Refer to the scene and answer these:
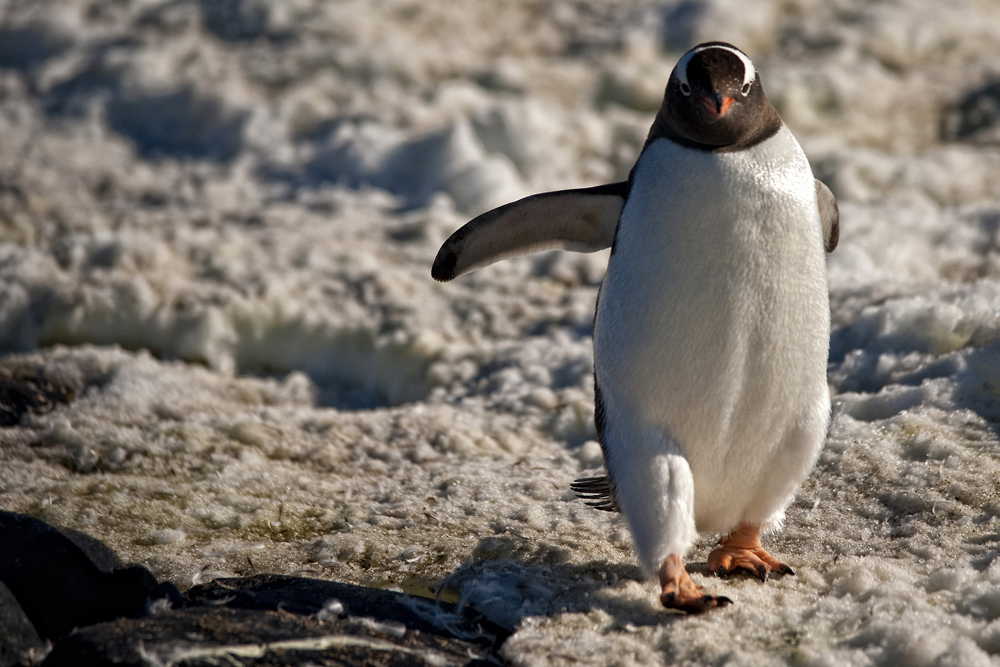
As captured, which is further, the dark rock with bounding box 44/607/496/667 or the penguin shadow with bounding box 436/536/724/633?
the penguin shadow with bounding box 436/536/724/633

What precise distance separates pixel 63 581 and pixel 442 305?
285 cm

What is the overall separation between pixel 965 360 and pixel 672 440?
59.6 inches

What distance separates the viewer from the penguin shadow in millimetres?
2273

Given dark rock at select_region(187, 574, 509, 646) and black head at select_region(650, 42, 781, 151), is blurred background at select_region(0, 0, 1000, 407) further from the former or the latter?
black head at select_region(650, 42, 781, 151)

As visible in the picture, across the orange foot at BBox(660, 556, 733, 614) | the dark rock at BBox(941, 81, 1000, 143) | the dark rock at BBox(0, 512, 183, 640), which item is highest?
the dark rock at BBox(941, 81, 1000, 143)

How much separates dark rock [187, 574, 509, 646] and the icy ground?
8cm

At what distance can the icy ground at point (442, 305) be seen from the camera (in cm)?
251

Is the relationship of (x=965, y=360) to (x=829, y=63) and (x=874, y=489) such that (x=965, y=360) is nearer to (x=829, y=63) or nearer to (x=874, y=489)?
(x=874, y=489)

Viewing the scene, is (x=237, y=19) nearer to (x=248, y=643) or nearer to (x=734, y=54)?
(x=734, y=54)

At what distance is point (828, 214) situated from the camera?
2.71 meters

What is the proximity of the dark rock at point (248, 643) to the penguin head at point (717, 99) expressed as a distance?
4.66ft

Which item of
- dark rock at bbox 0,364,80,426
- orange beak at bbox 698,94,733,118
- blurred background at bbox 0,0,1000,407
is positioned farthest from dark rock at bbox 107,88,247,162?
orange beak at bbox 698,94,733,118

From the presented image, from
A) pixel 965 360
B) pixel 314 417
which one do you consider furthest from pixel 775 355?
pixel 314 417

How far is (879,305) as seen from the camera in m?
3.89
